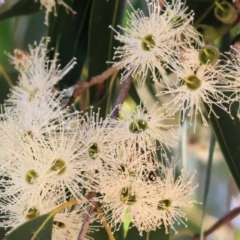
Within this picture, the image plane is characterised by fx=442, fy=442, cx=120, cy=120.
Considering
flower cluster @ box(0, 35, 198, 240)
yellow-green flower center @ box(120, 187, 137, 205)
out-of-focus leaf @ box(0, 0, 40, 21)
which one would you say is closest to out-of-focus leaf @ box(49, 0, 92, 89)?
out-of-focus leaf @ box(0, 0, 40, 21)

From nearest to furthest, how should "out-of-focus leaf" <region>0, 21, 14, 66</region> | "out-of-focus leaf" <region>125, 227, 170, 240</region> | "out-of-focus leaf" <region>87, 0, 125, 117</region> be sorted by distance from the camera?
1. "out-of-focus leaf" <region>125, 227, 170, 240</region>
2. "out-of-focus leaf" <region>87, 0, 125, 117</region>
3. "out-of-focus leaf" <region>0, 21, 14, 66</region>

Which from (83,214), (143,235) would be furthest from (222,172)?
(83,214)

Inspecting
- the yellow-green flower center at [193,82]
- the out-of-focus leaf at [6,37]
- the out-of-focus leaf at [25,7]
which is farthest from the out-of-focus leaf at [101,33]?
the out-of-focus leaf at [6,37]

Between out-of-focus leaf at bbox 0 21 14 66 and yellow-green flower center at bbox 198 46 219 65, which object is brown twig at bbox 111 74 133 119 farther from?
out-of-focus leaf at bbox 0 21 14 66

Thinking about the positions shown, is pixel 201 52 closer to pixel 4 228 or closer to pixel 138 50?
pixel 138 50

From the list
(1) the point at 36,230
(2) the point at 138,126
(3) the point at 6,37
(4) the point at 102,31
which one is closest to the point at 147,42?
(2) the point at 138,126

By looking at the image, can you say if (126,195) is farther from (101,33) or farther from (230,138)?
(101,33)
